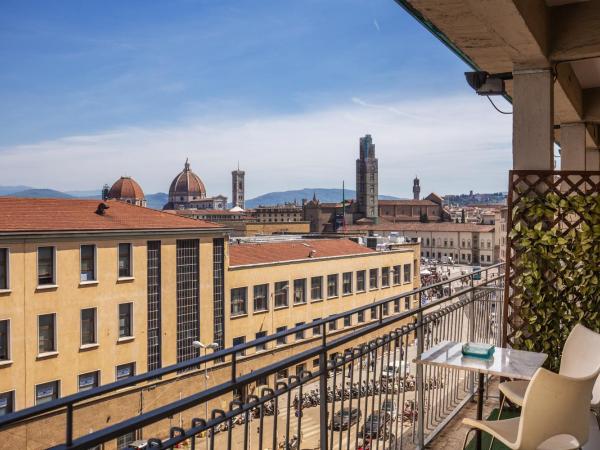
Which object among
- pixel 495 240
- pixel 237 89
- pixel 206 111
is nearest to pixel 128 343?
pixel 495 240

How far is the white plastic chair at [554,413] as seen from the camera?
2271 mm

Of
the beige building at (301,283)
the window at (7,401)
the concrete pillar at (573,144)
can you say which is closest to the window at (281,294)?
the beige building at (301,283)

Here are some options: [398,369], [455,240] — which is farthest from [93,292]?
[455,240]

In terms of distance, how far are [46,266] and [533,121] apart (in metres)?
21.8

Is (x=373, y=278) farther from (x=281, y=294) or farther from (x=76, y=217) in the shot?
(x=76, y=217)

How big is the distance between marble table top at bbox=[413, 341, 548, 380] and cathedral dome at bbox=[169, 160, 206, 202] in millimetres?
159045

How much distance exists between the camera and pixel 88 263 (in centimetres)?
2384

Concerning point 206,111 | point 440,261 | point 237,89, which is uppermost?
point 237,89

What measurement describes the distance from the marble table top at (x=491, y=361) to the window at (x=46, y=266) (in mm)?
21893

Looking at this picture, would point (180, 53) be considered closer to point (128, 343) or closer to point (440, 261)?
point (440, 261)

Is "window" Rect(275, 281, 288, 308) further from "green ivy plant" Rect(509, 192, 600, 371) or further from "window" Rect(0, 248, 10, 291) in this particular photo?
"green ivy plant" Rect(509, 192, 600, 371)

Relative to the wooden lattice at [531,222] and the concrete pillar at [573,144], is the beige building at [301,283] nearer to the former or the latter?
the concrete pillar at [573,144]

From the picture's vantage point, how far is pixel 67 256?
22.8m

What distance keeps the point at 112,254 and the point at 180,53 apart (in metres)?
187
